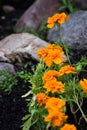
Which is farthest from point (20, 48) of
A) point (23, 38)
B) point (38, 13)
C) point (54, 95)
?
point (54, 95)

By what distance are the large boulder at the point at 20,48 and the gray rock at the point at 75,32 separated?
467 mm

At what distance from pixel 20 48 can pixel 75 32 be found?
3.06 feet

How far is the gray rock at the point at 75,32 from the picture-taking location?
561 cm

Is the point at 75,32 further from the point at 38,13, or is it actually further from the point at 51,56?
the point at 51,56

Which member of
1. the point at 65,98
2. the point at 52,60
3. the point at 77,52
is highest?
the point at 52,60

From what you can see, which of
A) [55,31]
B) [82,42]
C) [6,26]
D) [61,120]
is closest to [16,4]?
[6,26]

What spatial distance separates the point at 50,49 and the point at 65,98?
540 mm

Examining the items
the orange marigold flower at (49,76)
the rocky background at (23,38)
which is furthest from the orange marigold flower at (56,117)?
the rocky background at (23,38)

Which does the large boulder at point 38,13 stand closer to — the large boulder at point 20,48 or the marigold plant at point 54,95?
the large boulder at point 20,48

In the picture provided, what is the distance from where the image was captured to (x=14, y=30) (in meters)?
6.80

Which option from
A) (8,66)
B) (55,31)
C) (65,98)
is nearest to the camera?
(65,98)

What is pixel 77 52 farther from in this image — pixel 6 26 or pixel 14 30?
pixel 6 26

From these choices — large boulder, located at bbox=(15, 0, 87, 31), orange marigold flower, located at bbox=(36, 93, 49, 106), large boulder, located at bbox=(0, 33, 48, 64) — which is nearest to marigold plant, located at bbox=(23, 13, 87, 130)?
orange marigold flower, located at bbox=(36, 93, 49, 106)

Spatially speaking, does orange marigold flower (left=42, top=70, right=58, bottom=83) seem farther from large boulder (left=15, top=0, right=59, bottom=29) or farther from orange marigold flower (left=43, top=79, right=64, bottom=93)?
large boulder (left=15, top=0, right=59, bottom=29)
